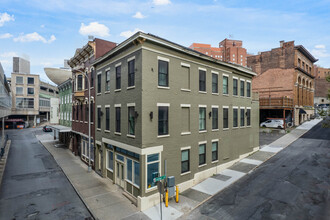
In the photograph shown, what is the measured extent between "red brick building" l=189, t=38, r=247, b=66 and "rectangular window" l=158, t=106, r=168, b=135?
266 feet

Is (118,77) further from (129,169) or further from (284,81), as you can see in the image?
(284,81)

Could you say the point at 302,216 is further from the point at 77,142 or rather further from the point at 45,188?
the point at 77,142

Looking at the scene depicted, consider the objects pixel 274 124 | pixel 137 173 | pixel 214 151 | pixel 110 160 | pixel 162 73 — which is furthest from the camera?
pixel 274 124

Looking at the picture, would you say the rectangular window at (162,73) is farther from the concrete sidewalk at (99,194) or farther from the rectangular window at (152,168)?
the concrete sidewalk at (99,194)

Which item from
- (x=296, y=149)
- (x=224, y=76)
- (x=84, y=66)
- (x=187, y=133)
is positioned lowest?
(x=296, y=149)

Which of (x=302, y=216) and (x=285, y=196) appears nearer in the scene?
(x=302, y=216)

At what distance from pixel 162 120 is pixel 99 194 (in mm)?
7635

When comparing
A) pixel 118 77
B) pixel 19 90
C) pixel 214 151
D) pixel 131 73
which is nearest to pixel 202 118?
pixel 214 151

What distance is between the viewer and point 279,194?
540 inches

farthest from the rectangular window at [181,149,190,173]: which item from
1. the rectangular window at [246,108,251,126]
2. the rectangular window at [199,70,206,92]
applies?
the rectangular window at [246,108,251,126]

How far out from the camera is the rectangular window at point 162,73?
46.2ft

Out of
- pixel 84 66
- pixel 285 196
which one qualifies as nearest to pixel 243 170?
pixel 285 196

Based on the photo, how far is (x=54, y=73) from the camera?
125 feet

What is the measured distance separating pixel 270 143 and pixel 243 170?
12.7 m
